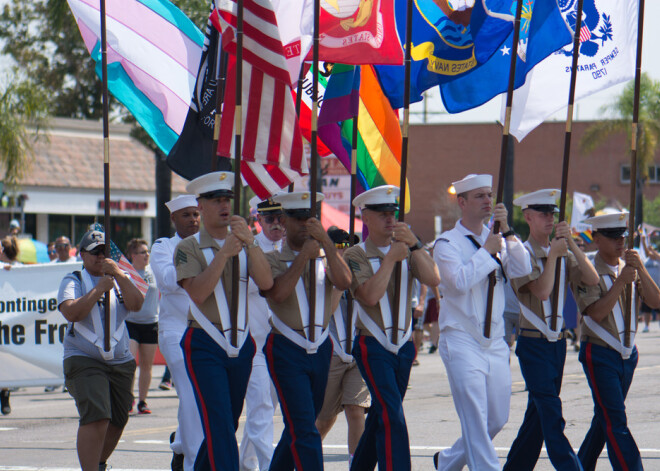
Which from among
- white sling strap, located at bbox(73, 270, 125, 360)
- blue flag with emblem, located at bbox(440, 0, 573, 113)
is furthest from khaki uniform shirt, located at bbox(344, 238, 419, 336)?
blue flag with emblem, located at bbox(440, 0, 573, 113)

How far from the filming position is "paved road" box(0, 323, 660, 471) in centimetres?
924

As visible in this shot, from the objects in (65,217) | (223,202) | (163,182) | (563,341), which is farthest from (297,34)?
(65,217)

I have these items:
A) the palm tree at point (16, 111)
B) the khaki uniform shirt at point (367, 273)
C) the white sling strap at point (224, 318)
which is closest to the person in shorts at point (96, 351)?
the white sling strap at point (224, 318)

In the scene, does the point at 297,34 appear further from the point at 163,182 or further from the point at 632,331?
the point at 163,182

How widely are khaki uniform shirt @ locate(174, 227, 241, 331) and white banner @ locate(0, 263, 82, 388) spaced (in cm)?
677

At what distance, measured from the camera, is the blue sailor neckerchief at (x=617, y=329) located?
24.5 ft

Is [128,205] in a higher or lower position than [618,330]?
lower

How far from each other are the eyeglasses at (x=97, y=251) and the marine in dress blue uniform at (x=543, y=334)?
297cm

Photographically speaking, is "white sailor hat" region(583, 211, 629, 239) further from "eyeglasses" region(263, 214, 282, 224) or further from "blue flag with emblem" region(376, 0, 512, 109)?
"eyeglasses" region(263, 214, 282, 224)

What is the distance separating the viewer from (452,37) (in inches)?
370

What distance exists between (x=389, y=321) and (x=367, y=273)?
350 mm

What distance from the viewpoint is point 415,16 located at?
9594 millimetres

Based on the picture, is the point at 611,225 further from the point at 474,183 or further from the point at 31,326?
the point at 31,326

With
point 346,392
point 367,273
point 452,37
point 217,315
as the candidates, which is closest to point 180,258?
point 217,315
